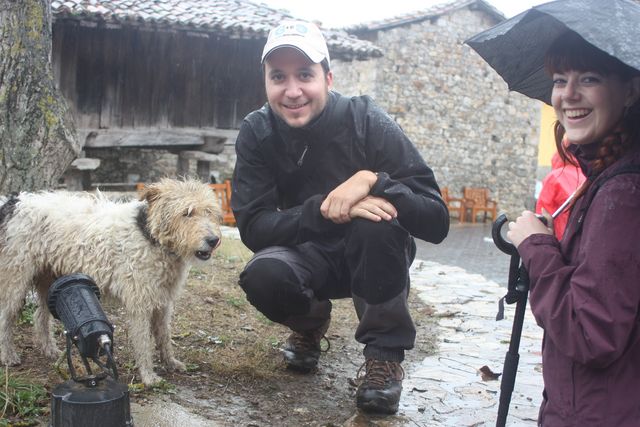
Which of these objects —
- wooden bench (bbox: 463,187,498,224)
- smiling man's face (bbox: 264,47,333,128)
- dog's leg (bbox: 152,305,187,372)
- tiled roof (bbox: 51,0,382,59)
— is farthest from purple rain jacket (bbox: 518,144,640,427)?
wooden bench (bbox: 463,187,498,224)

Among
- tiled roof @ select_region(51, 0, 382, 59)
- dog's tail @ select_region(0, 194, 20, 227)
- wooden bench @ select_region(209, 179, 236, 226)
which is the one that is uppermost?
tiled roof @ select_region(51, 0, 382, 59)

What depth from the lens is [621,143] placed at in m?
2.31

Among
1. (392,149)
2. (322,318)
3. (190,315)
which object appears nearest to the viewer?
(392,149)

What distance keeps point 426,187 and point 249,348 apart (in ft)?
5.62

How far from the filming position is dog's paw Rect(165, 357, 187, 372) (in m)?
3.96

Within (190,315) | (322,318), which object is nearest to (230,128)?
(190,315)

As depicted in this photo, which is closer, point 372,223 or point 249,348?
point 372,223

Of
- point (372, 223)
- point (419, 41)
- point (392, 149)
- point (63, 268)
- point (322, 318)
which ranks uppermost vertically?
point (419, 41)

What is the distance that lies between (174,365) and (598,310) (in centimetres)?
259

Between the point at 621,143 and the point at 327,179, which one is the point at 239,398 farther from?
the point at 621,143

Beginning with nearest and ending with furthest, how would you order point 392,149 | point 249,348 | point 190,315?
point 392,149 < point 249,348 < point 190,315

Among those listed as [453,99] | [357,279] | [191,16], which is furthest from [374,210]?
[453,99]

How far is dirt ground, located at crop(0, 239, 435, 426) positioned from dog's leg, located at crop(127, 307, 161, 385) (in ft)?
0.24

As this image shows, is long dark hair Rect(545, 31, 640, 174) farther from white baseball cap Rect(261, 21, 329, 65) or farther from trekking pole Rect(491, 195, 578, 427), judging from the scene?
white baseball cap Rect(261, 21, 329, 65)
